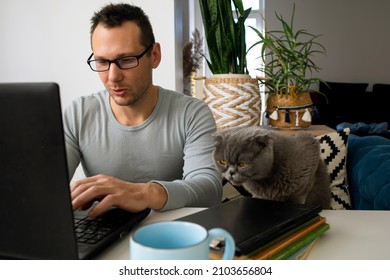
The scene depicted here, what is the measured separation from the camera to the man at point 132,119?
3.40 feet

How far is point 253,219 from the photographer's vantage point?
0.54 m

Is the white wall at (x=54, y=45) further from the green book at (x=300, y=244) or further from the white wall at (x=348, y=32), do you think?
the white wall at (x=348, y=32)

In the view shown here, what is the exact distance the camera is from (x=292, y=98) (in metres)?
1.65

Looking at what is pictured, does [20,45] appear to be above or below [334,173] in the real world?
above

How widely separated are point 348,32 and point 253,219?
543cm

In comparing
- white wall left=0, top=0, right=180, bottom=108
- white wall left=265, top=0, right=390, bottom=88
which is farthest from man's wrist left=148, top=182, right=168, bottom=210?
white wall left=265, top=0, right=390, bottom=88

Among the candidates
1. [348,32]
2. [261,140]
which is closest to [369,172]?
[261,140]

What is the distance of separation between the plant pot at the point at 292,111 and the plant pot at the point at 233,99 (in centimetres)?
13

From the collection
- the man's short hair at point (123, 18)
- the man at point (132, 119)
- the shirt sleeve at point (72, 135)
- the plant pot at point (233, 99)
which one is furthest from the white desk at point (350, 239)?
the plant pot at point (233, 99)

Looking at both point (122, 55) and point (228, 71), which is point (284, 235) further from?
point (228, 71)

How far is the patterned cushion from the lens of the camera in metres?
1.26
